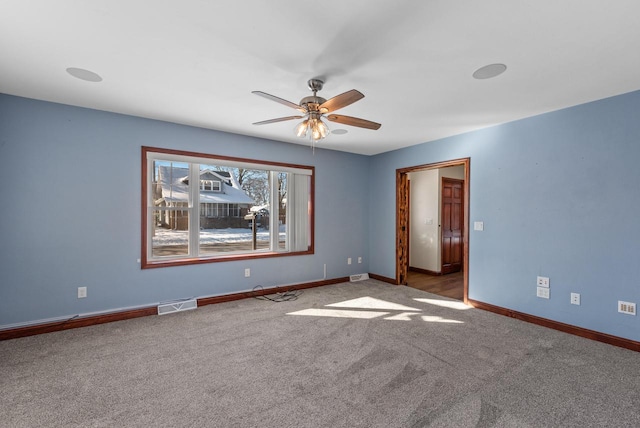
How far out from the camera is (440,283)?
5328 mm

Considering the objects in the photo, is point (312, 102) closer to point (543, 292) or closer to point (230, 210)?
point (230, 210)

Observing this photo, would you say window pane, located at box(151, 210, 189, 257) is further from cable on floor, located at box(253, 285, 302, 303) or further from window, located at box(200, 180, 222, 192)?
cable on floor, located at box(253, 285, 302, 303)

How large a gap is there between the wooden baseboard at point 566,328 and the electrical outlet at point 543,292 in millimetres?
255

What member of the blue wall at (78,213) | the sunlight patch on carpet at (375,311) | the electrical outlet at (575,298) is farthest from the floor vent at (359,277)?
the electrical outlet at (575,298)

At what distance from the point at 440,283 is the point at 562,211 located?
253 cm

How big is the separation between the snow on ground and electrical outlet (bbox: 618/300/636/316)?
4125mm

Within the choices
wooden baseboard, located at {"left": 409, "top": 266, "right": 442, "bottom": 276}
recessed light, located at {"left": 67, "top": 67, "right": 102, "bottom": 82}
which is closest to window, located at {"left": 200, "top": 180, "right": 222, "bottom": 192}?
recessed light, located at {"left": 67, "top": 67, "right": 102, "bottom": 82}

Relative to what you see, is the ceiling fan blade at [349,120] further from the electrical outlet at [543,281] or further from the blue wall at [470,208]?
the electrical outlet at [543,281]

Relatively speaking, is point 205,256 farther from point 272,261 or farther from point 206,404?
point 206,404

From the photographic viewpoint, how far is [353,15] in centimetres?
169

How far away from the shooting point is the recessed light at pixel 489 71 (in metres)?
2.27

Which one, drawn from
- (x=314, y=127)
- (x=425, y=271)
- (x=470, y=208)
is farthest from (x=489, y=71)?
(x=425, y=271)

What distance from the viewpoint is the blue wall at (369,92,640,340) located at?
2.81m

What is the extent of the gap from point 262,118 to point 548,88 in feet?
9.67
